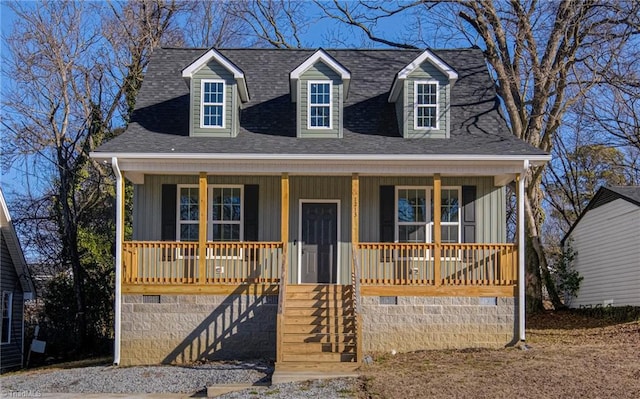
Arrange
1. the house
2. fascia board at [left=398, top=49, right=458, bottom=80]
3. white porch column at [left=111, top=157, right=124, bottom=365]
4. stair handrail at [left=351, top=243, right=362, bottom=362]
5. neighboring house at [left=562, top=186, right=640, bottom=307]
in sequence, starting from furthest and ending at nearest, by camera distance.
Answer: neighboring house at [left=562, top=186, right=640, bottom=307], fascia board at [left=398, top=49, right=458, bottom=80], the house, white porch column at [left=111, top=157, right=124, bottom=365], stair handrail at [left=351, top=243, right=362, bottom=362]

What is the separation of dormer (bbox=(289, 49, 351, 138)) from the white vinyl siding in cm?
887

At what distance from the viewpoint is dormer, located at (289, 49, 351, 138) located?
61.4 ft

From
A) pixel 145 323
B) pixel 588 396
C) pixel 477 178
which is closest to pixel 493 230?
pixel 477 178

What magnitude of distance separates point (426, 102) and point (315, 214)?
3.67 meters

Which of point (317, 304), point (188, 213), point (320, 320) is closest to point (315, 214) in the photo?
point (317, 304)

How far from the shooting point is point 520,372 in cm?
1390

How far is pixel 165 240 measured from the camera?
1872 cm

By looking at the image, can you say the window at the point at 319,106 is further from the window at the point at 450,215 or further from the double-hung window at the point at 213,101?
the window at the point at 450,215

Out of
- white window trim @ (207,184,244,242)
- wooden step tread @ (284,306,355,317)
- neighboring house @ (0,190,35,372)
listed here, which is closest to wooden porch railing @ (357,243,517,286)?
wooden step tread @ (284,306,355,317)

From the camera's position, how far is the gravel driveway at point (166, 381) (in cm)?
1350

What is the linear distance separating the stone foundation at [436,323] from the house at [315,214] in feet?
0.10

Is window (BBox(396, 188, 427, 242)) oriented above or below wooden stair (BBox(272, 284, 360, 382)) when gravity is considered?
above

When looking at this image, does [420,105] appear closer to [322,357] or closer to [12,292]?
[322,357]

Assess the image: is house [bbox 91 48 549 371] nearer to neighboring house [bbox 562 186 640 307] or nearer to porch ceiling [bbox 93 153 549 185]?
porch ceiling [bbox 93 153 549 185]
